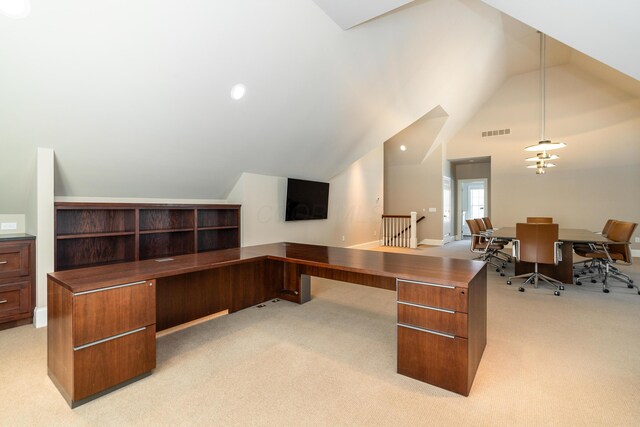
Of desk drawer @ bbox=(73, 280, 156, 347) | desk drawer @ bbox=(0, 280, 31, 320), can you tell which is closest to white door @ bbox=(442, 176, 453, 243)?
desk drawer @ bbox=(73, 280, 156, 347)

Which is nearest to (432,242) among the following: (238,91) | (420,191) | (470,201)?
(420,191)

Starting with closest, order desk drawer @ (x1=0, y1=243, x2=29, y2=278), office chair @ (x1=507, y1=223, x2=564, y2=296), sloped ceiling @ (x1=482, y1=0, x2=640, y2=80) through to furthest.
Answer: sloped ceiling @ (x1=482, y1=0, x2=640, y2=80)
desk drawer @ (x1=0, y1=243, x2=29, y2=278)
office chair @ (x1=507, y1=223, x2=564, y2=296)

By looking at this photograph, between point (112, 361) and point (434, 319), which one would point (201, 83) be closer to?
point (112, 361)

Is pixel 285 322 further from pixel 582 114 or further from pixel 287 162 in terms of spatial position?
pixel 582 114

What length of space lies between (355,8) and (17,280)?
14.3 ft

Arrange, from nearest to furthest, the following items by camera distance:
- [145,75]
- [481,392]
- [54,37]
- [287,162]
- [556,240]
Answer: [481,392]
[54,37]
[145,75]
[556,240]
[287,162]

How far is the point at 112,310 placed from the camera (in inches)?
78.3

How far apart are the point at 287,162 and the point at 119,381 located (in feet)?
13.1

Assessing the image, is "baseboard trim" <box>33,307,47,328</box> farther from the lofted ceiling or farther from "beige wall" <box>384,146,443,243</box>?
"beige wall" <box>384,146,443,243</box>

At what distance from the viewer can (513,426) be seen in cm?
168

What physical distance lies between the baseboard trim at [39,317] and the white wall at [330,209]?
8.51ft

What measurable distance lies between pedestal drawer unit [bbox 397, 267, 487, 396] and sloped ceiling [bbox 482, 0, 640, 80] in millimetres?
2322

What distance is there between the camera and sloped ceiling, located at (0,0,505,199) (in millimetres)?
2416

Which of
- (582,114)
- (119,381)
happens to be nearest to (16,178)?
(119,381)
